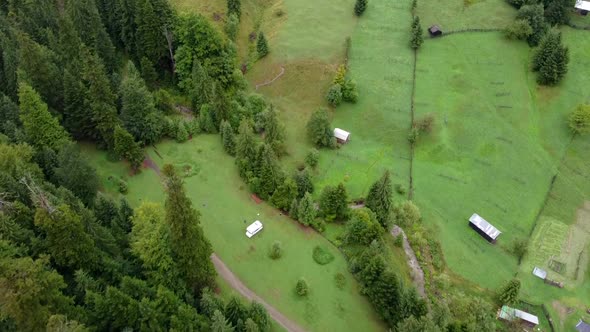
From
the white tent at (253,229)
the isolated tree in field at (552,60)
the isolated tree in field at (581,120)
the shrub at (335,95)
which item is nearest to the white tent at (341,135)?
the shrub at (335,95)

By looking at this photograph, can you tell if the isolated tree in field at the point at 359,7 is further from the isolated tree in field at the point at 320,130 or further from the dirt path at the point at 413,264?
the dirt path at the point at 413,264

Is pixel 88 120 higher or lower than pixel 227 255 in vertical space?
higher

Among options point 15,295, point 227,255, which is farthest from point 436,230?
point 15,295

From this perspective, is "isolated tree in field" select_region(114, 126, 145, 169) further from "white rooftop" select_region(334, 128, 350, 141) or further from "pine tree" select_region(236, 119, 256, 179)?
"white rooftop" select_region(334, 128, 350, 141)

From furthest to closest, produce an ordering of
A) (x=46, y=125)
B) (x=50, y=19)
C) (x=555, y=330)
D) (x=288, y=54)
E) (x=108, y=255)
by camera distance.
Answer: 1. (x=288, y=54)
2. (x=50, y=19)
3. (x=46, y=125)
4. (x=555, y=330)
5. (x=108, y=255)

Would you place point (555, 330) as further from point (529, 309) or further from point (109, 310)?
point (109, 310)

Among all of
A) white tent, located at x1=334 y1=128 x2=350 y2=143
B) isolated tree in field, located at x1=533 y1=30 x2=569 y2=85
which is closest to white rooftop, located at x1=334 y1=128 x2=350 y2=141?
white tent, located at x1=334 y1=128 x2=350 y2=143
